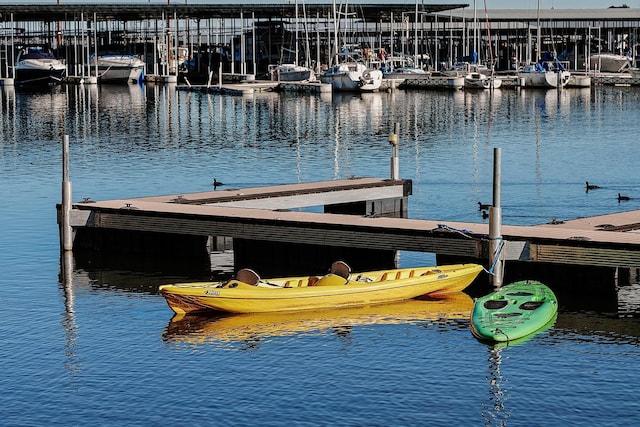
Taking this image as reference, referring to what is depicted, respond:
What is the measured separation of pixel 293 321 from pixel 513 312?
18.0 ft

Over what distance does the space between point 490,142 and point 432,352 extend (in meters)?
56.8

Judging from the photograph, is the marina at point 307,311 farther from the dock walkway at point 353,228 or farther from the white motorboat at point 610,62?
the white motorboat at point 610,62

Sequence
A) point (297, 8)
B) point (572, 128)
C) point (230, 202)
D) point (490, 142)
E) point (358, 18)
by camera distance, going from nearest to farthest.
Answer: point (230, 202) → point (490, 142) → point (572, 128) → point (297, 8) → point (358, 18)

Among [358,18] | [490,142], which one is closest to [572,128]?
[490,142]

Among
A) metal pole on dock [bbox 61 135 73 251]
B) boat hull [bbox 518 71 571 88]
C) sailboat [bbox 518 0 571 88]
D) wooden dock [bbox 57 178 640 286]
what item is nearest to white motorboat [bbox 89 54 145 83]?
sailboat [bbox 518 0 571 88]

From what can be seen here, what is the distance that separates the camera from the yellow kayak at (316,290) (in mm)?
32219

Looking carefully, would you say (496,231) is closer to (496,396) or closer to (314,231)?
(314,231)

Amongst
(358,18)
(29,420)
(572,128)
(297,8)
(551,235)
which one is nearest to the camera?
(29,420)

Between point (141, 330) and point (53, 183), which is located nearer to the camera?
point (141, 330)

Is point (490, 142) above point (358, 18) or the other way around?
the other way around

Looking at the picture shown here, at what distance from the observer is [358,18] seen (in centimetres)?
17825

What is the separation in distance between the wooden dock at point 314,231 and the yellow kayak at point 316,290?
3.81ft

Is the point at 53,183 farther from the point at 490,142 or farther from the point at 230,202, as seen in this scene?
the point at 490,142

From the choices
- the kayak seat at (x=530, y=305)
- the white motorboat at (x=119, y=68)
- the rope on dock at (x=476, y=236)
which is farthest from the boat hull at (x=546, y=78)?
the kayak seat at (x=530, y=305)
